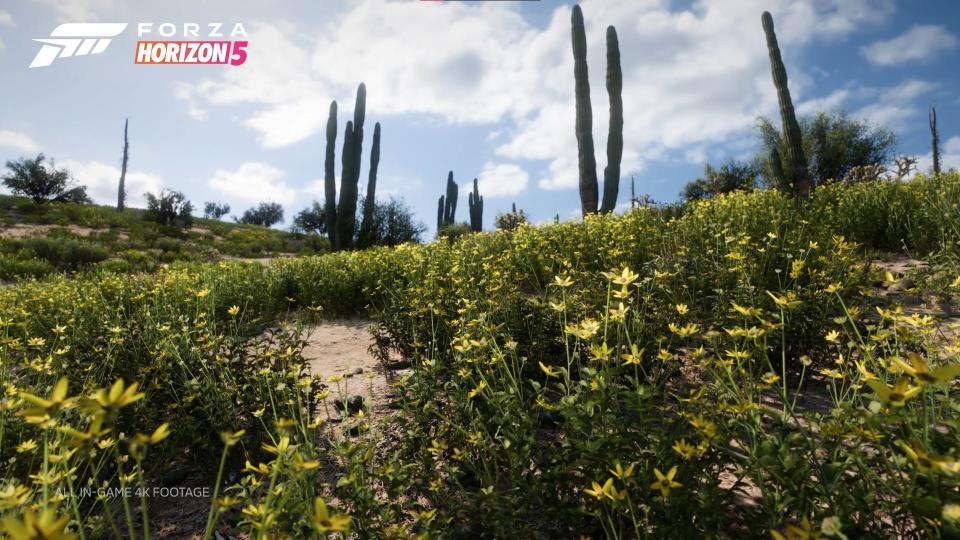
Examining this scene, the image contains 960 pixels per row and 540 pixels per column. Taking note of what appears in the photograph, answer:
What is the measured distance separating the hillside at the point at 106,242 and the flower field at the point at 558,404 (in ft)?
26.1

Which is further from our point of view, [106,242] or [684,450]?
[106,242]

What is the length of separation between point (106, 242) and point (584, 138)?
15769mm

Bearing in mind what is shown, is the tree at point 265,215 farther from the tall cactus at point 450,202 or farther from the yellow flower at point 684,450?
the yellow flower at point 684,450

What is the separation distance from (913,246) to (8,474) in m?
7.15

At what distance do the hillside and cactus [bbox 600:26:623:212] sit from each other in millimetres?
11639

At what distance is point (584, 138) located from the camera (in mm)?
12164

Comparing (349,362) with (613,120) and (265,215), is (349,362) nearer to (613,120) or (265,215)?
(613,120)

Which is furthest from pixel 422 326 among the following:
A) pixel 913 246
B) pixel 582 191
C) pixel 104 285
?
pixel 582 191

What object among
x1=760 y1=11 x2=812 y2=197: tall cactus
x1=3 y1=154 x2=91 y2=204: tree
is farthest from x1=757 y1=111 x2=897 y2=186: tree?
x1=3 y1=154 x2=91 y2=204: tree

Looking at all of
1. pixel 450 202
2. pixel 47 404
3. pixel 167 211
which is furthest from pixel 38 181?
pixel 47 404

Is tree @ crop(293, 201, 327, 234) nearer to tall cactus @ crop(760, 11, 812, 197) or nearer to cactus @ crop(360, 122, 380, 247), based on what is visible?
cactus @ crop(360, 122, 380, 247)

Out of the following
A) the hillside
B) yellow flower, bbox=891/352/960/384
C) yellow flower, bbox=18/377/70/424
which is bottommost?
yellow flower, bbox=891/352/960/384

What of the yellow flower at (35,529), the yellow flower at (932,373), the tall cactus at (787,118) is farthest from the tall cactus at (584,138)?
the yellow flower at (35,529)

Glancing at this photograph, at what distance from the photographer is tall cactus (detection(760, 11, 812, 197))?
10367 millimetres
